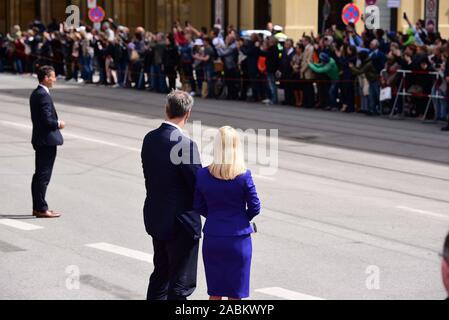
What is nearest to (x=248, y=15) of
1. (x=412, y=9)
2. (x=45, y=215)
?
(x=412, y=9)

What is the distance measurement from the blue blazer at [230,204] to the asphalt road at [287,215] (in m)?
1.64

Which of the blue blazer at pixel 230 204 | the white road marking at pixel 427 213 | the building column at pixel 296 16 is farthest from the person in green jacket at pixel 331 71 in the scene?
the blue blazer at pixel 230 204

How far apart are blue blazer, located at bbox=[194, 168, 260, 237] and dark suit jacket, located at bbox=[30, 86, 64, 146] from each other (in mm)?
5279

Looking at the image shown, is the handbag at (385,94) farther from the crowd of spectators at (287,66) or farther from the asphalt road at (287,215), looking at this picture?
the asphalt road at (287,215)

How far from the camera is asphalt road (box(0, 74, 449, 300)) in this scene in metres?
9.89

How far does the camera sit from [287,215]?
13250mm

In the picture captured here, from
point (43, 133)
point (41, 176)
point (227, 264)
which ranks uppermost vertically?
point (43, 133)

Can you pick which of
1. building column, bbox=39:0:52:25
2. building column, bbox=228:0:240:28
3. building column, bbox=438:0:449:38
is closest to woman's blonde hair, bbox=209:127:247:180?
building column, bbox=438:0:449:38

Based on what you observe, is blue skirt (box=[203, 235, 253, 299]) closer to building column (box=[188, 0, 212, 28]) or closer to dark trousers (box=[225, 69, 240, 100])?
dark trousers (box=[225, 69, 240, 100])

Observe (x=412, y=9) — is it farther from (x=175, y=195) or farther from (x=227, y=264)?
(x=227, y=264)

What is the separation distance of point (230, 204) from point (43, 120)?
18.0 feet

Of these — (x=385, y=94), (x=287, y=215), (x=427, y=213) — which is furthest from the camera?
(x=385, y=94)
